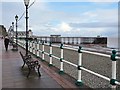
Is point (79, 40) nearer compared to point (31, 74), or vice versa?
point (31, 74)

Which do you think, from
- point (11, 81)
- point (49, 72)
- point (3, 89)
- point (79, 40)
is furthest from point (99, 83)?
point (79, 40)

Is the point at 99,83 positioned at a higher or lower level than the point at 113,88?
lower

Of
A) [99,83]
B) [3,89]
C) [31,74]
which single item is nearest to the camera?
[3,89]

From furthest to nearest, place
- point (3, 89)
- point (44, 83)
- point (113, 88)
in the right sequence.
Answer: point (44, 83) → point (3, 89) → point (113, 88)

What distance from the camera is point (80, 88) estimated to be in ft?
24.3

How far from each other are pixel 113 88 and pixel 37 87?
8.18ft

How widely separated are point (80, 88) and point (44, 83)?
1.27 metres

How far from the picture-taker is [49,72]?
1031 cm

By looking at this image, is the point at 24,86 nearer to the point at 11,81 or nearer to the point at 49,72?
the point at 11,81

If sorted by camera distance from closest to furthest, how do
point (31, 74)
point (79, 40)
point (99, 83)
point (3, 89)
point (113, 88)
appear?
point (113, 88)
point (3, 89)
point (31, 74)
point (99, 83)
point (79, 40)

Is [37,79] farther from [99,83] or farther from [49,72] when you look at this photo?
[99,83]

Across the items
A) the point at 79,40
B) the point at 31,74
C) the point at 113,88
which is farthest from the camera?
the point at 79,40

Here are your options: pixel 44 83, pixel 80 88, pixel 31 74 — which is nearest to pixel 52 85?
pixel 44 83

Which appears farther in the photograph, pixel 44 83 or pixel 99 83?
pixel 99 83
